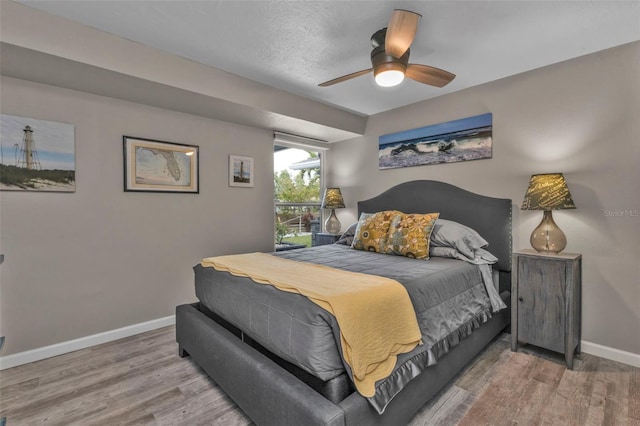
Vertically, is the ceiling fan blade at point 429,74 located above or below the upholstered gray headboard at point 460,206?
above

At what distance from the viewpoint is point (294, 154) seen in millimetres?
4590

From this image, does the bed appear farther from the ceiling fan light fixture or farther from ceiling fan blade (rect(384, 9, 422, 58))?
ceiling fan blade (rect(384, 9, 422, 58))

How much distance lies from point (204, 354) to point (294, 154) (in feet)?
10.4

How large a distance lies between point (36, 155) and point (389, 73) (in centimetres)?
285

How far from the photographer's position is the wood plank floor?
1734mm

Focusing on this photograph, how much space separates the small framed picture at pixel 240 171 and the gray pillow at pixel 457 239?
229cm

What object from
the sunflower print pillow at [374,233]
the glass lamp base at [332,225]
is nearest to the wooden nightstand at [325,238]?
the glass lamp base at [332,225]

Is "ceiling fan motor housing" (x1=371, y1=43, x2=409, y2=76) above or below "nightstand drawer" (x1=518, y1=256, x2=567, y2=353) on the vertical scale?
above

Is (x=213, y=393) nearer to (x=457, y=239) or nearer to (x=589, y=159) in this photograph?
(x=457, y=239)

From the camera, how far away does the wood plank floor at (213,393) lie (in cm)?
173

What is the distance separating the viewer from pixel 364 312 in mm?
1459

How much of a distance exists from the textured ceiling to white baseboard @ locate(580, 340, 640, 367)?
243cm

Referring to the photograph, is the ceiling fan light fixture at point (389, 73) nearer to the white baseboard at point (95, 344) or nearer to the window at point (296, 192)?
the window at point (296, 192)

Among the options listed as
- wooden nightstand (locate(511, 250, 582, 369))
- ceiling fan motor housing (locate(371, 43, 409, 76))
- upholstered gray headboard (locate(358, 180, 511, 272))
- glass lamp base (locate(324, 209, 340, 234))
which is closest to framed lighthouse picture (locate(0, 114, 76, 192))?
ceiling fan motor housing (locate(371, 43, 409, 76))
